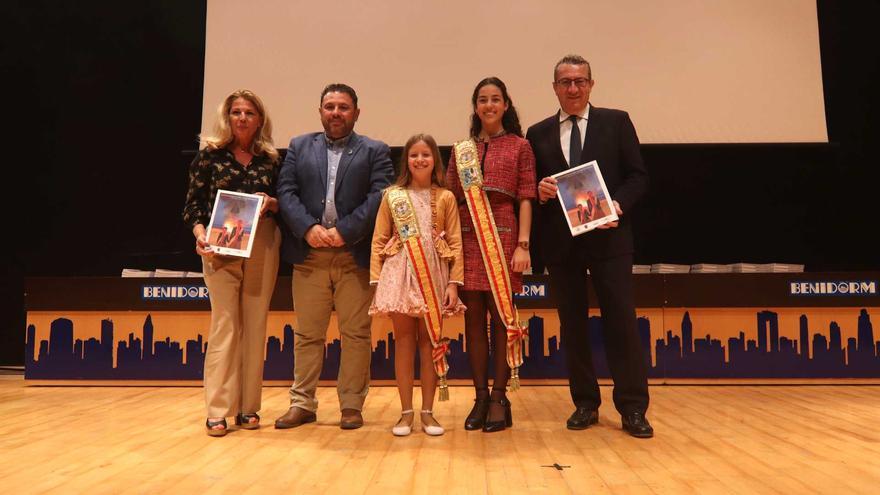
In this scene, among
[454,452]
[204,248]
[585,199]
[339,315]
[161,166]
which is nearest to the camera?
[454,452]

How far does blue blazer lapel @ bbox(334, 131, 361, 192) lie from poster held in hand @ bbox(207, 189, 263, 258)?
0.36 metres

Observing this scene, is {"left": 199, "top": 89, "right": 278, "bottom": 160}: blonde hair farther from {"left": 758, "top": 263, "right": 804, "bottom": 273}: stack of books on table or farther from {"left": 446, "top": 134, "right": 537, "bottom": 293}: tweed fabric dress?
{"left": 758, "top": 263, "right": 804, "bottom": 273}: stack of books on table

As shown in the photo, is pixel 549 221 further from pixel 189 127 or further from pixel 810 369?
pixel 189 127

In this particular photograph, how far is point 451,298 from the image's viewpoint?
2494 mm

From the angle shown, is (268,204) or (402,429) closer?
(402,429)

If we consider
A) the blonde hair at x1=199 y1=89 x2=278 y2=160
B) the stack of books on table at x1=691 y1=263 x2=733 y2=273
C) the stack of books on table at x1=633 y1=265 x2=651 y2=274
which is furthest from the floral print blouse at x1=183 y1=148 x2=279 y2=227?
the stack of books on table at x1=691 y1=263 x2=733 y2=273

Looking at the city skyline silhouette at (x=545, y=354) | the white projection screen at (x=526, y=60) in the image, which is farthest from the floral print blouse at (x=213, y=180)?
the white projection screen at (x=526, y=60)

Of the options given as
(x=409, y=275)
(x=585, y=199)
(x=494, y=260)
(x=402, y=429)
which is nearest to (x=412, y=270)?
(x=409, y=275)

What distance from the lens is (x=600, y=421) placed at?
9.11 feet

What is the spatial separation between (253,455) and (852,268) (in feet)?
14.5

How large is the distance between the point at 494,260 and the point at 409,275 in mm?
344

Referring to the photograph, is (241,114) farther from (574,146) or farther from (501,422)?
(501,422)

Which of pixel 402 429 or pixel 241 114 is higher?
pixel 241 114

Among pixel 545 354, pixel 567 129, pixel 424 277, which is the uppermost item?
pixel 567 129
